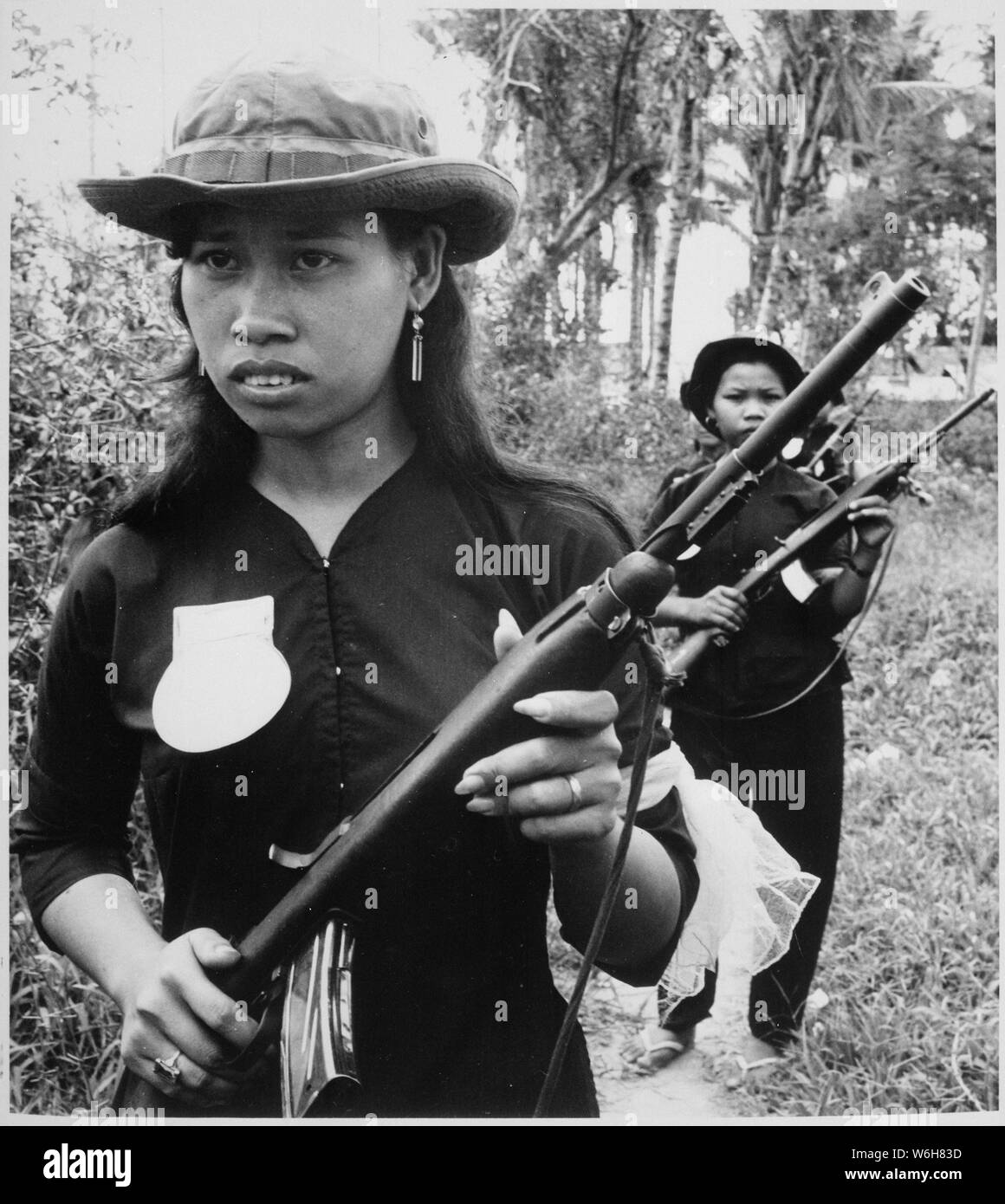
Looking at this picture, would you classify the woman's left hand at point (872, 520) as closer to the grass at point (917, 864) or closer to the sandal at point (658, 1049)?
the grass at point (917, 864)

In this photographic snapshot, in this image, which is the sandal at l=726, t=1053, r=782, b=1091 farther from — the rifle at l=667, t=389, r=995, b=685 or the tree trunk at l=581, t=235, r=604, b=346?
the tree trunk at l=581, t=235, r=604, b=346

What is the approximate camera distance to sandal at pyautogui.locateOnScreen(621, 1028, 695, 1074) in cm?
216

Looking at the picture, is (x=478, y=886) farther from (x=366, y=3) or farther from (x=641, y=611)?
(x=366, y=3)

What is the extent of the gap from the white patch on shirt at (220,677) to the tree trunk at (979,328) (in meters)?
1.38

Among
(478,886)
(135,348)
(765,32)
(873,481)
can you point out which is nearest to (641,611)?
(478,886)

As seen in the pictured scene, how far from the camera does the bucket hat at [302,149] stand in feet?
5.57

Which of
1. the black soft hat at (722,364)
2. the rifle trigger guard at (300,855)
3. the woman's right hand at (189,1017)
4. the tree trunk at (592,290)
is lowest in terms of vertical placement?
the woman's right hand at (189,1017)

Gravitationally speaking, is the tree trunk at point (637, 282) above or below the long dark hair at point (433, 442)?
above

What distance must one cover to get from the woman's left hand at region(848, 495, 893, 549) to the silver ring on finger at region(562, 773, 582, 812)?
33.9 inches

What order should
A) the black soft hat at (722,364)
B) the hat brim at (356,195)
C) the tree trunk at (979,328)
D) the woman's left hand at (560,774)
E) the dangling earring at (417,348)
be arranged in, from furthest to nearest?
1. the tree trunk at (979,328)
2. the black soft hat at (722,364)
3. the dangling earring at (417,348)
4. the hat brim at (356,195)
5. the woman's left hand at (560,774)

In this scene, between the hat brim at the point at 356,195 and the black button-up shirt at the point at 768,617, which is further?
the black button-up shirt at the point at 768,617

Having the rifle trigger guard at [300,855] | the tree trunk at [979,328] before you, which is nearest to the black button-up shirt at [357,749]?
the rifle trigger guard at [300,855]

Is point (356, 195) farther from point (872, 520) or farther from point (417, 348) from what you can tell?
point (872, 520)

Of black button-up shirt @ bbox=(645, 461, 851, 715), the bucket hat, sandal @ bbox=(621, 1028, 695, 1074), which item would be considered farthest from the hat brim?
sandal @ bbox=(621, 1028, 695, 1074)
